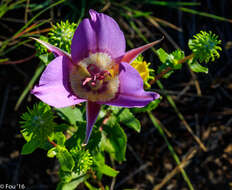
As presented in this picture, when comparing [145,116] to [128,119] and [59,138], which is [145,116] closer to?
[128,119]

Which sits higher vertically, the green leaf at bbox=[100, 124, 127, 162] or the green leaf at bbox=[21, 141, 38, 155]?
the green leaf at bbox=[21, 141, 38, 155]

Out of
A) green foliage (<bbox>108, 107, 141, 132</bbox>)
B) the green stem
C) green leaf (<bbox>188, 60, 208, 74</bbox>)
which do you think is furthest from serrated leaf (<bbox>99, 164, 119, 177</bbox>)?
the green stem

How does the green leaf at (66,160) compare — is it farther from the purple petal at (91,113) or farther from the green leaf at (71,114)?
the green leaf at (71,114)

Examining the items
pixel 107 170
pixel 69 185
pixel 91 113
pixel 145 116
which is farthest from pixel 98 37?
pixel 145 116

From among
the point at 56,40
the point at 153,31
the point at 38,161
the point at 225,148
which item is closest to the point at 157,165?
the point at 225,148

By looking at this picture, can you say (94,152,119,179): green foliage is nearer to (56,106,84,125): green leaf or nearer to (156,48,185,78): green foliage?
(56,106,84,125): green leaf

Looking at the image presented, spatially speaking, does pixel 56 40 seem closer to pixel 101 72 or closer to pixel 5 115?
pixel 101 72
